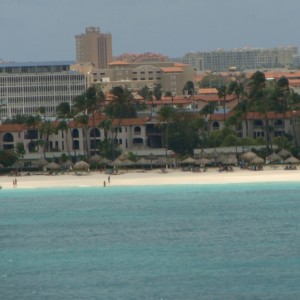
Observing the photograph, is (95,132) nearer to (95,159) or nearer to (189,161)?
(95,159)

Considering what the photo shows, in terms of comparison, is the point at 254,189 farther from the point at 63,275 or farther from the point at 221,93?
the point at 63,275

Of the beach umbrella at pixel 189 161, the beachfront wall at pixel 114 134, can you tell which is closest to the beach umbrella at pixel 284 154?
the beach umbrella at pixel 189 161

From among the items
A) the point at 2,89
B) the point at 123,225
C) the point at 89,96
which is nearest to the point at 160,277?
the point at 123,225

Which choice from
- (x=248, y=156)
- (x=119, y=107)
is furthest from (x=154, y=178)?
(x=119, y=107)

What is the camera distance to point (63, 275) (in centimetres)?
5712

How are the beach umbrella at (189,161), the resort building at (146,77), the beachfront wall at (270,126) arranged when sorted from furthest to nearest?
the resort building at (146,77) < the beachfront wall at (270,126) < the beach umbrella at (189,161)

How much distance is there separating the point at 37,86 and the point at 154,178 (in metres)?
74.3

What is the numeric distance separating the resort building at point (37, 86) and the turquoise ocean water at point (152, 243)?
76698 mm

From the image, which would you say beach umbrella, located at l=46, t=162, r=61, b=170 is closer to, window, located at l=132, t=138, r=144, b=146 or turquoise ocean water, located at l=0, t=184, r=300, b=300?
turquoise ocean water, located at l=0, t=184, r=300, b=300

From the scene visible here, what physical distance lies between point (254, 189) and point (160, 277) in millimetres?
36424

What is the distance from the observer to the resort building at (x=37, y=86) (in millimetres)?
169750

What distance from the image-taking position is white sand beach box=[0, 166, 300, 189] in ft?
313

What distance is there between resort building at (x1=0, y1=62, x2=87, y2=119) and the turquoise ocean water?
76.7m

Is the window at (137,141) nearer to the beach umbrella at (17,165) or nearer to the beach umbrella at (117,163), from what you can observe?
the beach umbrella at (17,165)
